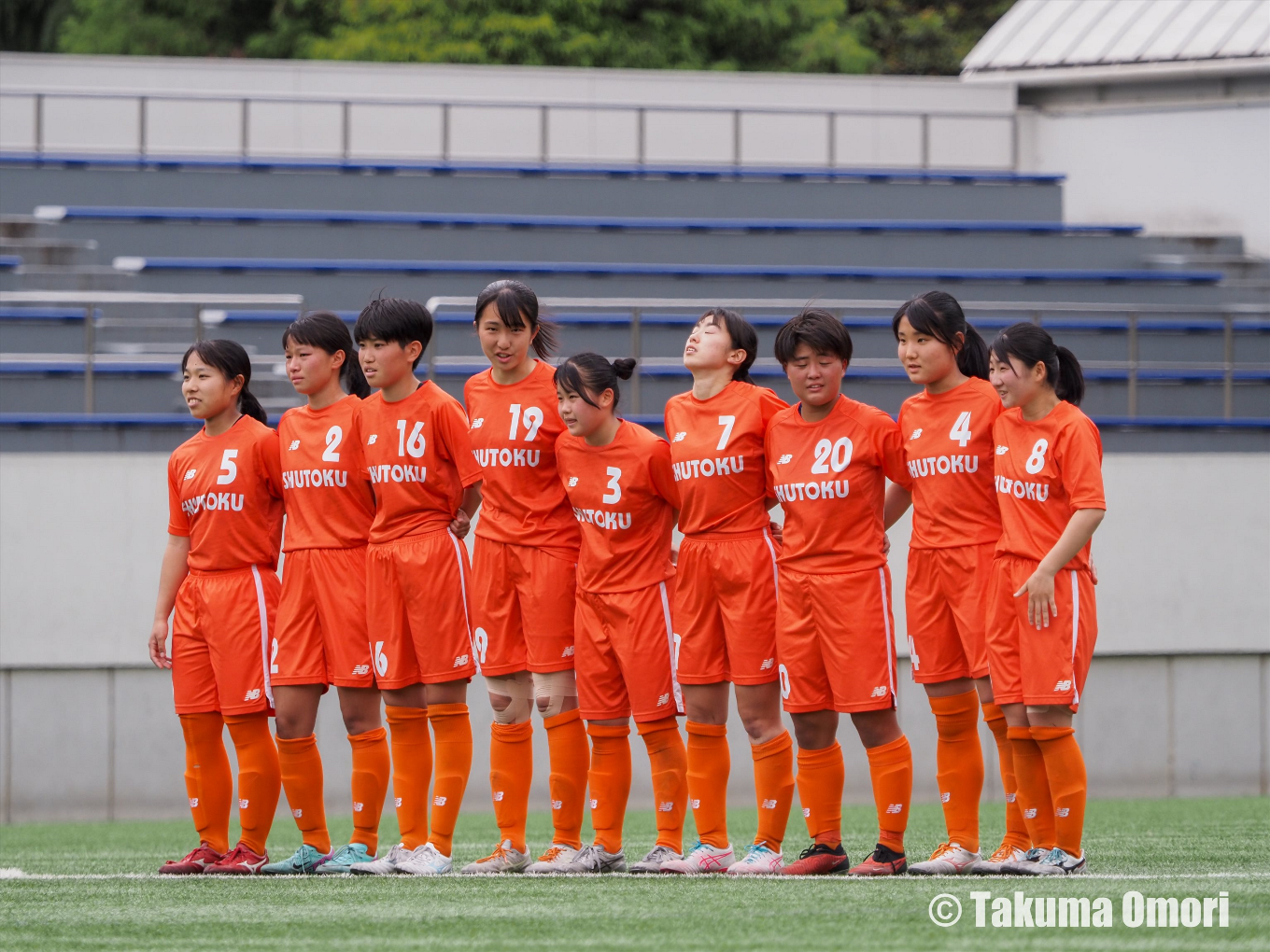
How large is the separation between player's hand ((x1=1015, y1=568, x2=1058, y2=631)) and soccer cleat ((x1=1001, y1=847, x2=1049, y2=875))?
70 centimetres

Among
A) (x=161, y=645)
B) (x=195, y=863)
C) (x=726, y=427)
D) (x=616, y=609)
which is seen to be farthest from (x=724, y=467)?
(x=195, y=863)

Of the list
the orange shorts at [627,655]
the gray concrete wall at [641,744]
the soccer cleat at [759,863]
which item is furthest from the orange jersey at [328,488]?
the gray concrete wall at [641,744]

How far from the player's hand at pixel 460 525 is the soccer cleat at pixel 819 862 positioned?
1.48 m

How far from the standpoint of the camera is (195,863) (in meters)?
5.14

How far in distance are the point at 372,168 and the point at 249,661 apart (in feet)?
30.8

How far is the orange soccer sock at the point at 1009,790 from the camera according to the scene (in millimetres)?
4887

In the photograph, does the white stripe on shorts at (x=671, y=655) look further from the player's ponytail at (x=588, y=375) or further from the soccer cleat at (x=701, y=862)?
the player's ponytail at (x=588, y=375)

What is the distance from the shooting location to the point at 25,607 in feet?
28.5

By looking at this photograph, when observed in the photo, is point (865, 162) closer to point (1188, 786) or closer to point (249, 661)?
point (1188, 786)

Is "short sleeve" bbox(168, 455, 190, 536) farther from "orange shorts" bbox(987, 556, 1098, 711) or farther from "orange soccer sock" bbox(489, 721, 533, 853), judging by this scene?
"orange shorts" bbox(987, 556, 1098, 711)

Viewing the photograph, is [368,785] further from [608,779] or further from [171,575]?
[171,575]

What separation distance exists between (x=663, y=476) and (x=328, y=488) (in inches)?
43.0

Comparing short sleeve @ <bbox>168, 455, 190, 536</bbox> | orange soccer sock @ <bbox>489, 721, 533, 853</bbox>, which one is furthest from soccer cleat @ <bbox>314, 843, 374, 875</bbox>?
short sleeve @ <bbox>168, 455, 190, 536</bbox>

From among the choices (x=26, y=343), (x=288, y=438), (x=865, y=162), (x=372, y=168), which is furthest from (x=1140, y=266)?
(x=288, y=438)
